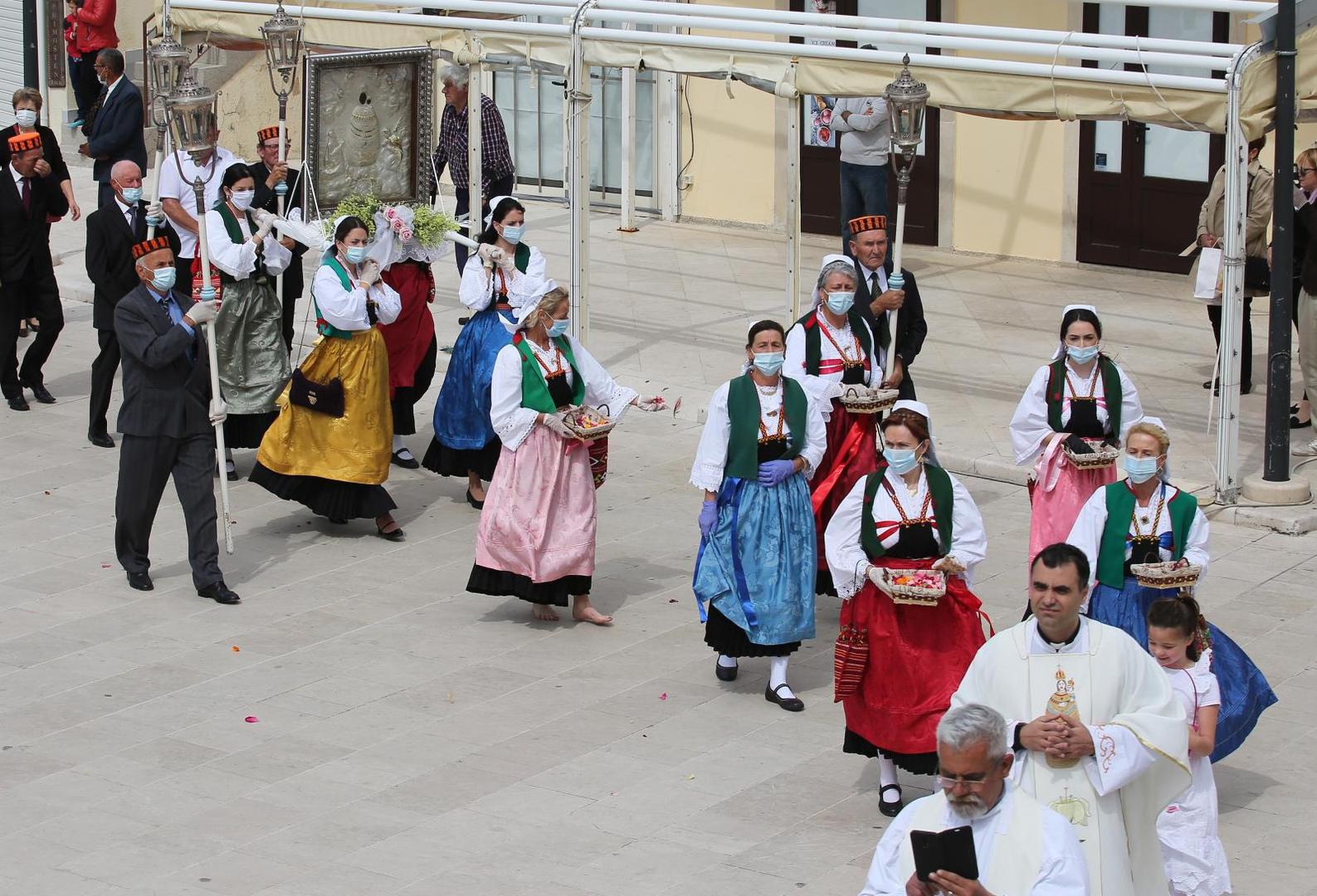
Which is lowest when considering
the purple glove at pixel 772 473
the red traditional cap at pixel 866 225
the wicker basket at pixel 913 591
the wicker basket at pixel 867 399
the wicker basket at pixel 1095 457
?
the wicker basket at pixel 913 591

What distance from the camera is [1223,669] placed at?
765 cm

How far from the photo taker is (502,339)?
1177cm

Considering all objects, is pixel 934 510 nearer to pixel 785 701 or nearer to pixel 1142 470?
pixel 1142 470

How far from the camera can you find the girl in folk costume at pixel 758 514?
353 inches

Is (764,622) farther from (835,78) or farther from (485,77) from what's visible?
(485,77)

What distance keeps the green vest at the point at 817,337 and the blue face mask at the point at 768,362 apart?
35.3 inches

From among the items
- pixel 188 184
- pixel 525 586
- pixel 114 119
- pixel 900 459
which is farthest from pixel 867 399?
pixel 114 119

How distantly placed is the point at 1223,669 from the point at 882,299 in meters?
3.47

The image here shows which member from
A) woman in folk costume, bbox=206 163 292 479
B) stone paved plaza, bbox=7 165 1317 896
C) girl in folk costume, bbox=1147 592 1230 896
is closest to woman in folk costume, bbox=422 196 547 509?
stone paved plaza, bbox=7 165 1317 896

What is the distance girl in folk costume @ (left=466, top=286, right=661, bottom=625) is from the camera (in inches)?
392

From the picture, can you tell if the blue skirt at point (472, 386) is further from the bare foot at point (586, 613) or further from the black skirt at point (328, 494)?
the bare foot at point (586, 613)

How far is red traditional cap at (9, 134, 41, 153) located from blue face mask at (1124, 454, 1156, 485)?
8.80 m

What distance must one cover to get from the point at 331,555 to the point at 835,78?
167 inches

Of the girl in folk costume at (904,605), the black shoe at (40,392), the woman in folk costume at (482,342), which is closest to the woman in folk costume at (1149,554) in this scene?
the girl in folk costume at (904,605)
